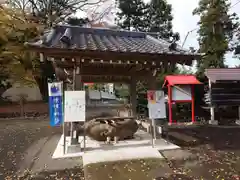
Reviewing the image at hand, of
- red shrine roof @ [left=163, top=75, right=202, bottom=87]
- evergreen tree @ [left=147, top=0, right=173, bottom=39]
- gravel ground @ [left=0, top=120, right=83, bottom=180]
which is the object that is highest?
evergreen tree @ [left=147, top=0, right=173, bottom=39]

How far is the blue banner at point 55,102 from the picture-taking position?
490 centimetres

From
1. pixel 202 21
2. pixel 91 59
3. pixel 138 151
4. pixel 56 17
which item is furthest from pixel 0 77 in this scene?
pixel 202 21

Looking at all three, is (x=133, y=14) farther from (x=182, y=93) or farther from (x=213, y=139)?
(x=213, y=139)

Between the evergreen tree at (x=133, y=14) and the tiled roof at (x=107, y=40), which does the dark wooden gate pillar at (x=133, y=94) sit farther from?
the evergreen tree at (x=133, y=14)

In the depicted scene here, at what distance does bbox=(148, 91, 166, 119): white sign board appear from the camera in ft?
16.8

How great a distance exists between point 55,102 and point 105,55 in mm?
1841

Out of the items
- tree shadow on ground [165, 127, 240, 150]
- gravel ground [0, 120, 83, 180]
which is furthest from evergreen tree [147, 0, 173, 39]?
gravel ground [0, 120, 83, 180]

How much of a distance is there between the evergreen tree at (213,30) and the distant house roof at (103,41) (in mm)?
6809

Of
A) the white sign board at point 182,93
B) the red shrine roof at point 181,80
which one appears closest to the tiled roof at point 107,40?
the red shrine roof at point 181,80

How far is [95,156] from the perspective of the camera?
4.40 m

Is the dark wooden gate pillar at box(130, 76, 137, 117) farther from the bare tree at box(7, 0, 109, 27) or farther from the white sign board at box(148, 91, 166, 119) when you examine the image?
the bare tree at box(7, 0, 109, 27)

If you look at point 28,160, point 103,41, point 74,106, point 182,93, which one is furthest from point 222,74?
point 28,160

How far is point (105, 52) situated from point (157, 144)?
112 inches

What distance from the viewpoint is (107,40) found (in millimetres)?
5566
